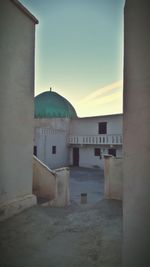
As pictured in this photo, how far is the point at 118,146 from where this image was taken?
21938 mm

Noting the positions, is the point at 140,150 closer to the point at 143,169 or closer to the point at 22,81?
the point at 143,169

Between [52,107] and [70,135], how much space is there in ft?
14.0

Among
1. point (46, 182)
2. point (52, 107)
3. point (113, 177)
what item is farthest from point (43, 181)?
point (52, 107)

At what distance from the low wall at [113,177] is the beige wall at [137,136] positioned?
5.81 metres

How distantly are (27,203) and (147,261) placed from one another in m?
4.86

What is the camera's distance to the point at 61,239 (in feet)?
13.5

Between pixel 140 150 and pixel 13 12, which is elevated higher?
pixel 13 12

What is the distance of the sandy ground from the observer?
330 centimetres

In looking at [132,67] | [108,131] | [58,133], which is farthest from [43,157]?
[132,67]

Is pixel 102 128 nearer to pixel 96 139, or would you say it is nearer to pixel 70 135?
pixel 96 139

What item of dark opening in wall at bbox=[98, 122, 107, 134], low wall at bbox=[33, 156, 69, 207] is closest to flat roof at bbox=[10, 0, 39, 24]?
low wall at bbox=[33, 156, 69, 207]

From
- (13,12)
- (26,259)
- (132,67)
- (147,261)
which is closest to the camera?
(147,261)

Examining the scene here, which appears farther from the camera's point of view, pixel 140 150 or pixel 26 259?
pixel 26 259

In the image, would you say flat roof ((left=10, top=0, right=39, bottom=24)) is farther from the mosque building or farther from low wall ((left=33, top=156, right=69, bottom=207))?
the mosque building
